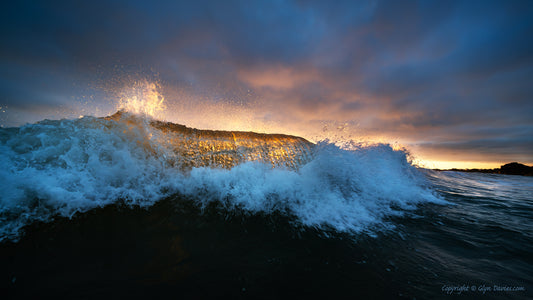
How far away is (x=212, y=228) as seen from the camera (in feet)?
9.78

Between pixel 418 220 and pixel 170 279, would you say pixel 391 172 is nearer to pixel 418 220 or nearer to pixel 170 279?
pixel 418 220

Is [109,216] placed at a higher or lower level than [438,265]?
higher

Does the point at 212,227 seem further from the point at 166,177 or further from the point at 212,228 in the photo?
the point at 166,177

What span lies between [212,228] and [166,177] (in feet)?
6.74

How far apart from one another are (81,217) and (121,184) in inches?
32.9

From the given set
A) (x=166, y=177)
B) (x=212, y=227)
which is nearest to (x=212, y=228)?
(x=212, y=227)

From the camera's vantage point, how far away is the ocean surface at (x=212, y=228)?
1848 mm

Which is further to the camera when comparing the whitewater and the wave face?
the wave face

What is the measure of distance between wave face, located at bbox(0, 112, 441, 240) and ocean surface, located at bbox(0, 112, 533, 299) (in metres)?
0.03

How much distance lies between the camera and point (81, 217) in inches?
111

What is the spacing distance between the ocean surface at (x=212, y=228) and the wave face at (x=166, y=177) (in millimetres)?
26

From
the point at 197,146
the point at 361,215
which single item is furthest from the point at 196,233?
the point at 361,215

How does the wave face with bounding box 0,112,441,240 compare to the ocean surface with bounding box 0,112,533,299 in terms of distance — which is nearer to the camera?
the ocean surface with bounding box 0,112,533,299

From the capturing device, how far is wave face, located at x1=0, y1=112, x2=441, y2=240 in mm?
2896
